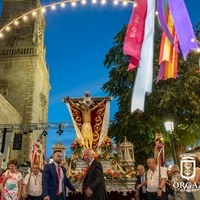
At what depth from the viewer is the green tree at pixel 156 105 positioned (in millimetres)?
15727

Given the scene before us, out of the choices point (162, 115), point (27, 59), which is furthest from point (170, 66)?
point (27, 59)

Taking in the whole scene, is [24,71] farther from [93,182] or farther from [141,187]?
[93,182]

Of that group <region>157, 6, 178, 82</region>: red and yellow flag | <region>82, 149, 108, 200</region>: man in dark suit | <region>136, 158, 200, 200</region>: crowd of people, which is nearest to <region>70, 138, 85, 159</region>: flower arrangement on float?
<region>136, 158, 200, 200</region>: crowd of people

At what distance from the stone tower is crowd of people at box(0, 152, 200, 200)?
27619 millimetres

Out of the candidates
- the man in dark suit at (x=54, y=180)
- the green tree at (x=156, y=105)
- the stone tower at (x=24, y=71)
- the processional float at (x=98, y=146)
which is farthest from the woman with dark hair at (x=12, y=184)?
the stone tower at (x=24, y=71)

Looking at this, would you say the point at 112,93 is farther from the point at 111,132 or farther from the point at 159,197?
the point at 159,197

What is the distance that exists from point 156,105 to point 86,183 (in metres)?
9.86

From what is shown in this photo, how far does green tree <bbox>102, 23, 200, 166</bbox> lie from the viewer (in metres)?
15.7

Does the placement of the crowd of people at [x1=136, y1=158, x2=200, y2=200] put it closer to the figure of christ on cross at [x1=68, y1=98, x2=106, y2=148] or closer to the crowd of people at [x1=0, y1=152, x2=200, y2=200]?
the crowd of people at [x1=0, y1=152, x2=200, y2=200]

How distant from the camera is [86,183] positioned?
650 cm

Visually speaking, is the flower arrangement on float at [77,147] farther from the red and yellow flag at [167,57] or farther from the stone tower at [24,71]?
the stone tower at [24,71]

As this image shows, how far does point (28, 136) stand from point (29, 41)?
1361 centimetres

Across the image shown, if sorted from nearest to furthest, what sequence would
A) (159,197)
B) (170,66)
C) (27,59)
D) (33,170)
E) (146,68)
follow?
1. (146,68)
2. (159,197)
3. (33,170)
4. (170,66)
5. (27,59)

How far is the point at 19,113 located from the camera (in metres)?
38.7
